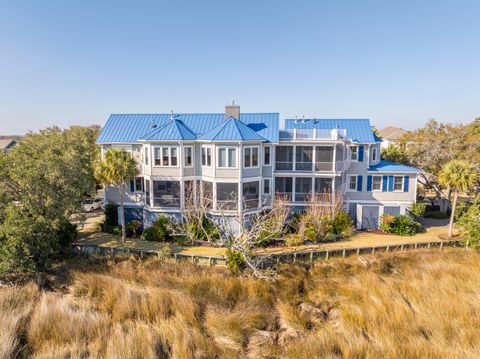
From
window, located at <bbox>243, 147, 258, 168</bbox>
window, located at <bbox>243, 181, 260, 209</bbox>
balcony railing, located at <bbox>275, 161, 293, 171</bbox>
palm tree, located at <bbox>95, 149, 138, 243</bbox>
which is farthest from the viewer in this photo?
balcony railing, located at <bbox>275, 161, 293, 171</bbox>

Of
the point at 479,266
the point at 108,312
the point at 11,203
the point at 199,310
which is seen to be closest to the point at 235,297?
the point at 199,310

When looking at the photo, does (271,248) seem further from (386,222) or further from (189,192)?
(386,222)

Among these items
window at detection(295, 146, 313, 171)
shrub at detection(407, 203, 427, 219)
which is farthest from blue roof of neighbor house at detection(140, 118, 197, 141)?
shrub at detection(407, 203, 427, 219)

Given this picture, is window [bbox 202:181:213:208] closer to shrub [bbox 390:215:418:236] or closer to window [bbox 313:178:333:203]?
window [bbox 313:178:333:203]

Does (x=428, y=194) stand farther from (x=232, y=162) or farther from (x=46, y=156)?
(x=46, y=156)

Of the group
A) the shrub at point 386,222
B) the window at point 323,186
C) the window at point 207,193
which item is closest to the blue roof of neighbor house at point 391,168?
the shrub at point 386,222

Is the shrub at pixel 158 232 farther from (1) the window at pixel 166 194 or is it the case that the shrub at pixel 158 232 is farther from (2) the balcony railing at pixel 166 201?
(1) the window at pixel 166 194
